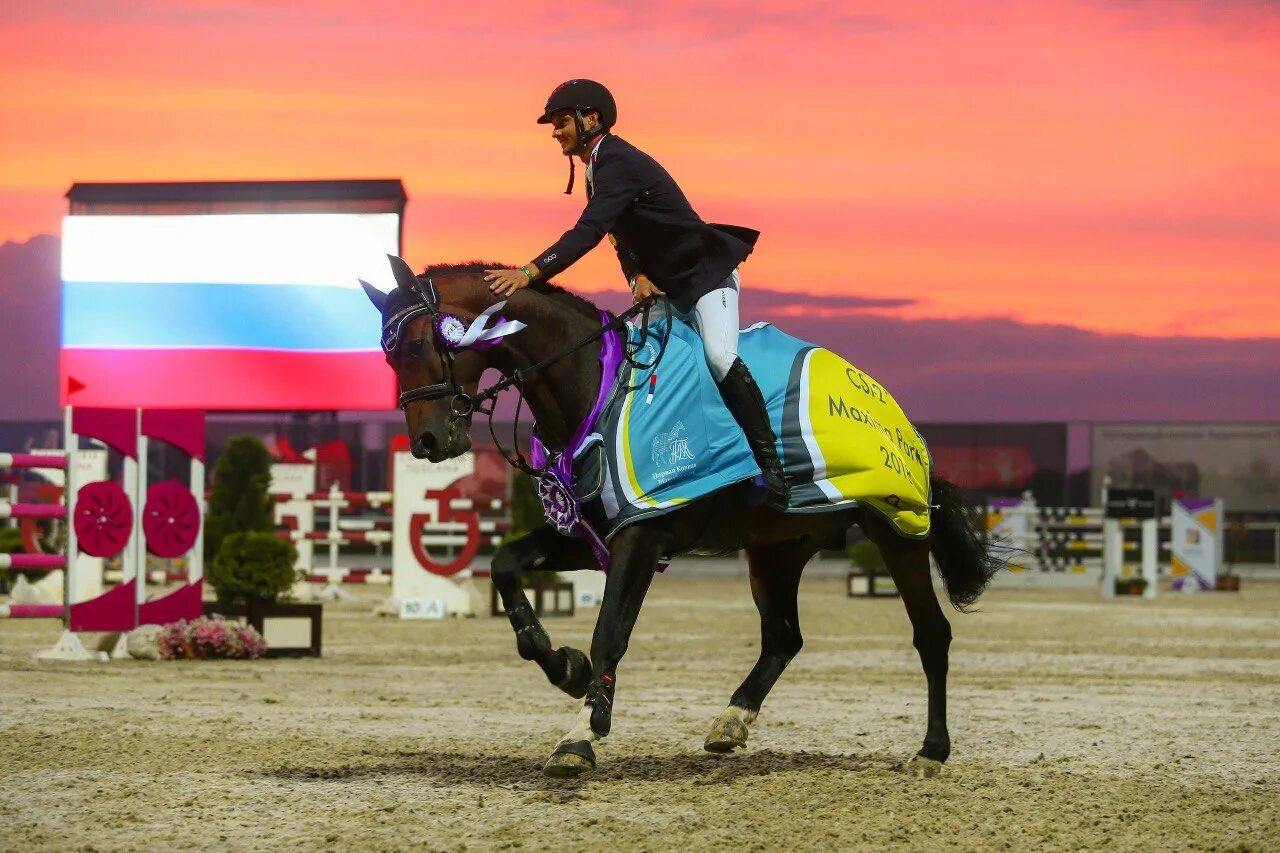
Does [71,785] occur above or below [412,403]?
below

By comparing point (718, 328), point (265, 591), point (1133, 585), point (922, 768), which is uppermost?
point (718, 328)

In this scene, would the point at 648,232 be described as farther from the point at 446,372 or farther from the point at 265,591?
the point at 265,591

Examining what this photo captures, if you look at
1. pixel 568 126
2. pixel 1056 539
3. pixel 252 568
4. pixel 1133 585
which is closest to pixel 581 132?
pixel 568 126

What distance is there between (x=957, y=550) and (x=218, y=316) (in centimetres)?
1686

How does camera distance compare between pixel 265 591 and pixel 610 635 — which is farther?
pixel 265 591

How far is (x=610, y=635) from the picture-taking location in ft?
19.0

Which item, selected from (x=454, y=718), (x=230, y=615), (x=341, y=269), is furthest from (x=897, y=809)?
(x=341, y=269)

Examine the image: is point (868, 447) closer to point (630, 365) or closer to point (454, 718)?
point (630, 365)

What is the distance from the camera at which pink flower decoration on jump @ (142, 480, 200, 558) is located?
42.3 feet

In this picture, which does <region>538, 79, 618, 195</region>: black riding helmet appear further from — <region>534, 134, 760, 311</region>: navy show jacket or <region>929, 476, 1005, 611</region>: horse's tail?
<region>929, 476, 1005, 611</region>: horse's tail

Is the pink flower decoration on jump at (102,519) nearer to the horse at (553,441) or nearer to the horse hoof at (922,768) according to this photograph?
the horse at (553,441)

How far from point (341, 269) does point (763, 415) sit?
16571 mm

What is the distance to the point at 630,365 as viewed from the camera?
6.15 m

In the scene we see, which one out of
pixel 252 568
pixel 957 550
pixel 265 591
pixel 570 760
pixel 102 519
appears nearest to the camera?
pixel 570 760
